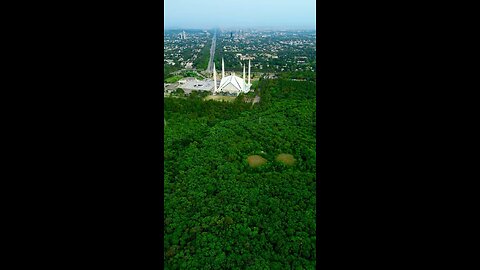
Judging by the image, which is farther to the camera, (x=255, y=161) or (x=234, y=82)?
(x=234, y=82)

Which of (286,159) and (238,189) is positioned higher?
(286,159)

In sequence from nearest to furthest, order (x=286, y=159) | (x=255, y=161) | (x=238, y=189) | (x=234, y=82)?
1. (x=238, y=189)
2. (x=255, y=161)
3. (x=286, y=159)
4. (x=234, y=82)

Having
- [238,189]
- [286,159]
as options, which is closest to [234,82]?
[286,159]

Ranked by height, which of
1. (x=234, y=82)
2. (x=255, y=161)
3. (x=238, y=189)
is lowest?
(x=238, y=189)

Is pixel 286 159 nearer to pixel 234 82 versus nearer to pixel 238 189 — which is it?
pixel 238 189

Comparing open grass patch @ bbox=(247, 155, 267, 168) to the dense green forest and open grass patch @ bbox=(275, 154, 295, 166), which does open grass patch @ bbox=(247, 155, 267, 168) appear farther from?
open grass patch @ bbox=(275, 154, 295, 166)

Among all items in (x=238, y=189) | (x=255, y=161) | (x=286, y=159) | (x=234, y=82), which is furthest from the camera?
(x=234, y=82)

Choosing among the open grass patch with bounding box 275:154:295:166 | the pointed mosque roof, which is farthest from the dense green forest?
the pointed mosque roof

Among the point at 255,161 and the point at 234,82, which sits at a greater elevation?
the point at 234,82
